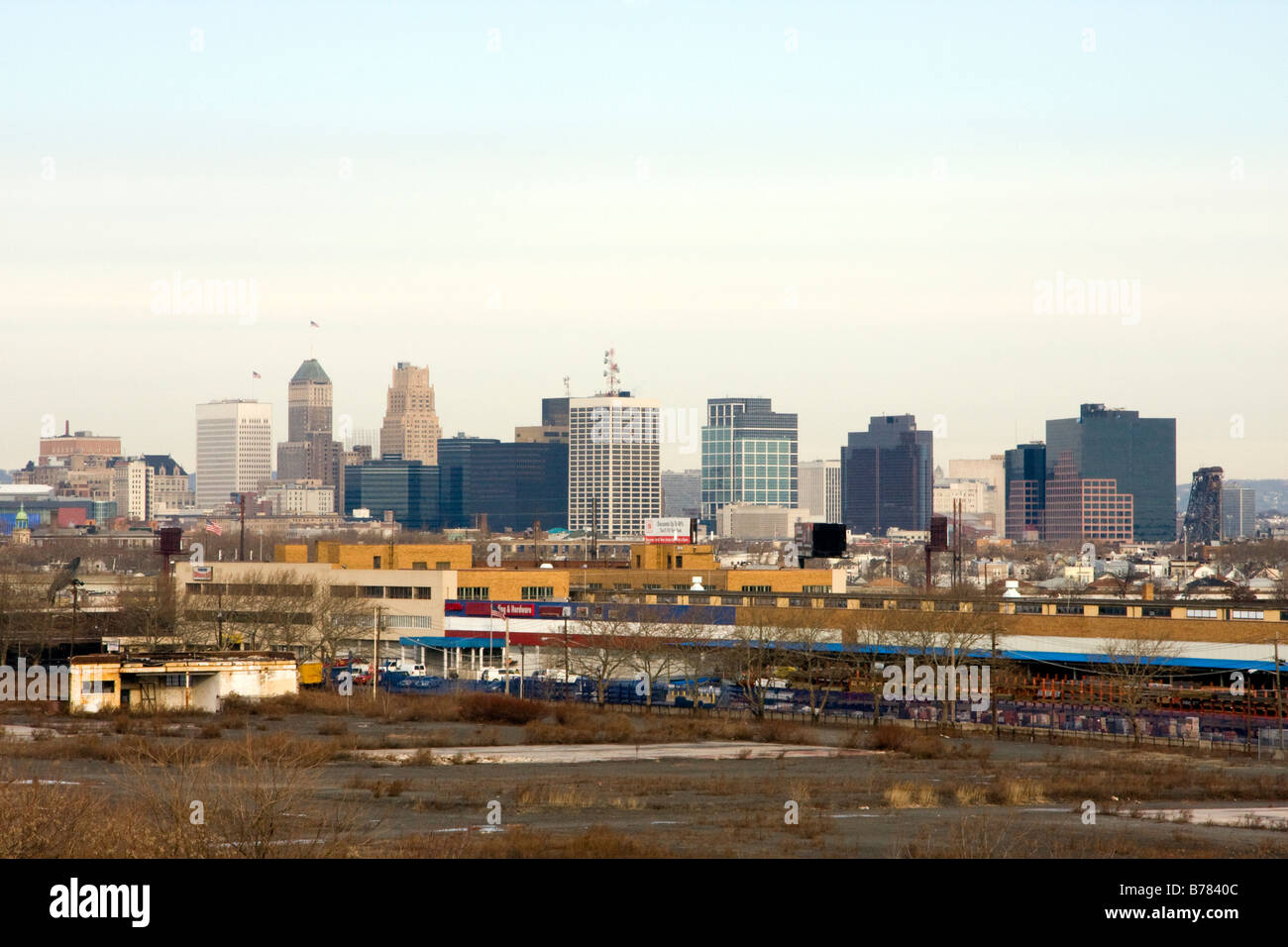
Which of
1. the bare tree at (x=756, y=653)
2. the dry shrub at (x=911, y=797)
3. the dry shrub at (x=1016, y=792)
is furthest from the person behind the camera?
the bare tree at (x=756, y=653)

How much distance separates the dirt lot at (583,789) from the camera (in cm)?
2252

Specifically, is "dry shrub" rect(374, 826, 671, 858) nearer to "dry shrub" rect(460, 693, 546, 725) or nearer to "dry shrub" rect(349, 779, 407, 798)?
"dry shrub" rect(349, 779, 407, 798)

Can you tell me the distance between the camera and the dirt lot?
2252 centimetres

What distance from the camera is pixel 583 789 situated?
3628cm

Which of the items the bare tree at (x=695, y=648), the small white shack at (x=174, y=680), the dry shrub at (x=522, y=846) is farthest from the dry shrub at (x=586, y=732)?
the dry shrub at (x=522, y=846)

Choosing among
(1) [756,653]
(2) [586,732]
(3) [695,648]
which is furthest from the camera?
(3) [695,648]

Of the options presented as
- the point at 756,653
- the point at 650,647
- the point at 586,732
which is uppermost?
the point at 650,647

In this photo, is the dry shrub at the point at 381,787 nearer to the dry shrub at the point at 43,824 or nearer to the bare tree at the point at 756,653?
the dry shrub at the point at 43,824

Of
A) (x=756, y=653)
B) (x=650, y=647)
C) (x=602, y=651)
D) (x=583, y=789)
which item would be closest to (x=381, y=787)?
(x=583, y=789)

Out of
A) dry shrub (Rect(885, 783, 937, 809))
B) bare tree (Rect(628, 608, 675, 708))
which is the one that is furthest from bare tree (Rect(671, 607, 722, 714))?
dry shrub (Rect(885, 783, 937, 809))

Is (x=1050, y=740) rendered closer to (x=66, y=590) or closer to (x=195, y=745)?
(x=195, y=745)

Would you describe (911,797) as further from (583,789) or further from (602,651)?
(602,651)

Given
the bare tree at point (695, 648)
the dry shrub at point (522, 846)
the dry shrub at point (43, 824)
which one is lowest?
the bare tree at point (695, 648)
